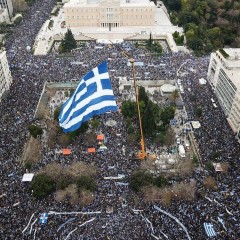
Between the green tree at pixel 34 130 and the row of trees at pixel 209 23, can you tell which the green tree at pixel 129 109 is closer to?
the green tree at pixel 34 130

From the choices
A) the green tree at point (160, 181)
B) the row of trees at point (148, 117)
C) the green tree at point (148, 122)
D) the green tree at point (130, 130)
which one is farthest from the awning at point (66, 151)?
the green tree at point (160, 181)

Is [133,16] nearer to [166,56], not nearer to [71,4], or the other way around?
[71,4]

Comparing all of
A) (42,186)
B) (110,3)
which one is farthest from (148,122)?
(110,3)

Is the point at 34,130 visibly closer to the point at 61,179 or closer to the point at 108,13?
the point at 61,179

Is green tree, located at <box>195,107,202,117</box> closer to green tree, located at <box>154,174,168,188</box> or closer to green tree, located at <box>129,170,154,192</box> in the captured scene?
green tree, located at <box>154,174,168,188</box>

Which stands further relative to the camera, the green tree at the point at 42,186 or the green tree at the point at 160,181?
the green tree at the point at 160,181

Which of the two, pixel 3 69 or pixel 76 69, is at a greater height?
pixel 3 69

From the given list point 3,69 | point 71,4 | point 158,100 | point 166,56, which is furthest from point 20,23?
point 158,100
